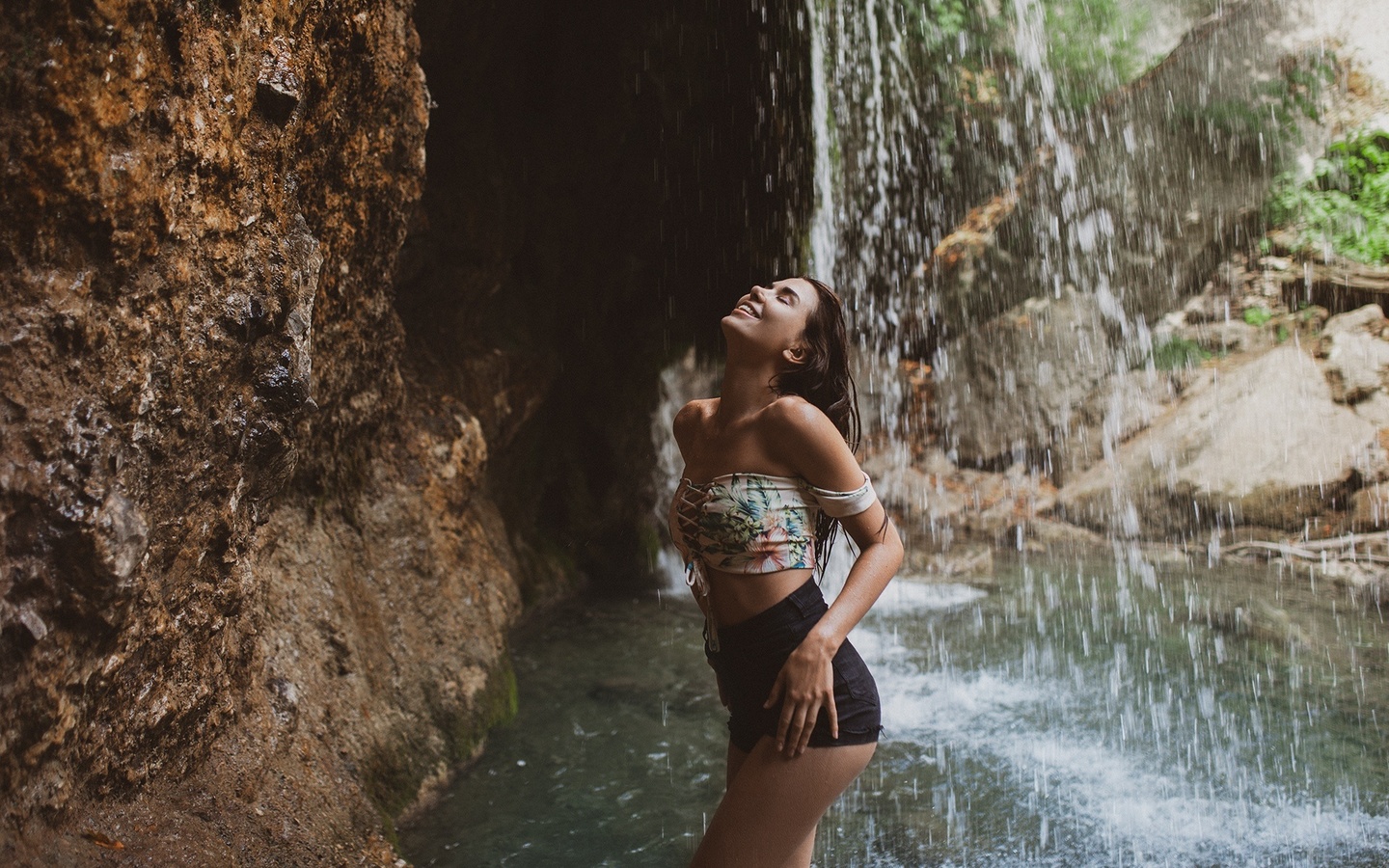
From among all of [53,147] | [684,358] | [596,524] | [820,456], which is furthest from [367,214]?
[684,358]

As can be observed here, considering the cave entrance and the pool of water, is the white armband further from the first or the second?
the cave entrance

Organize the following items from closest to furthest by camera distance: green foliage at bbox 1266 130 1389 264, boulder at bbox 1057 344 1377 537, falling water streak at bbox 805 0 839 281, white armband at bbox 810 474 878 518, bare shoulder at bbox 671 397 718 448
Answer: white armband at bbox 810 474 878 518 < bare shoulder at bbox 671 397 718 448 < falling water streak at bbox 805 0 839 281 < boulder at bbox 1057 344 1377 537 < green foliage at bbox 1266 130 1389 264

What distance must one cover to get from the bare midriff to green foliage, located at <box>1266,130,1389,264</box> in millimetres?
10251

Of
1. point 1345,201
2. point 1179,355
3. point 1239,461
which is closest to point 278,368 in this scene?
point 1239,461

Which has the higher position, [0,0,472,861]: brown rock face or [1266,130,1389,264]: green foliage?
[1266,130,1389,264]: green foliage

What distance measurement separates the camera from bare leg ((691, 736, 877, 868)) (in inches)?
75.5

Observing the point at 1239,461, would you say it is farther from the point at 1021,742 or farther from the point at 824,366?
the point at 824,366

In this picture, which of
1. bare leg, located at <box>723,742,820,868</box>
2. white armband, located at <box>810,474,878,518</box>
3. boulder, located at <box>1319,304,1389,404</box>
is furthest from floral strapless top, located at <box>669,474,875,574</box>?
boulder, located at <box>1319,304,1389,404</box>

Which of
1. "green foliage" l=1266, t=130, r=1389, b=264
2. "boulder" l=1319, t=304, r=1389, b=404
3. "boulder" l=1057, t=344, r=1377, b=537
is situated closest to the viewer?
"boulder" l=1057, t=344, r=1377, b=537

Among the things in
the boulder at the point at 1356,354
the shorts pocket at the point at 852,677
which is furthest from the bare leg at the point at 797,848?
the boulder at the point at 1356,354

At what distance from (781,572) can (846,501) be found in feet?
0.65

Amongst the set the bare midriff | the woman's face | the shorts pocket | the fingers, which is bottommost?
the fingers

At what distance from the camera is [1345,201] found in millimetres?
10109

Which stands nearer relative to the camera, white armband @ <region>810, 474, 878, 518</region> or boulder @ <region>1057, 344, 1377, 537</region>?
white armband @ <region>810, 474, 878, 518</region>
